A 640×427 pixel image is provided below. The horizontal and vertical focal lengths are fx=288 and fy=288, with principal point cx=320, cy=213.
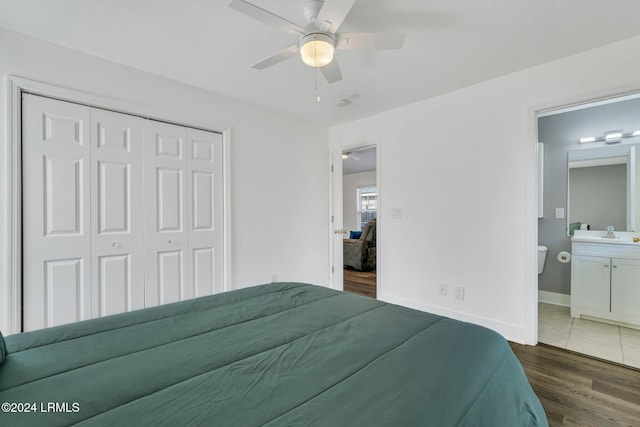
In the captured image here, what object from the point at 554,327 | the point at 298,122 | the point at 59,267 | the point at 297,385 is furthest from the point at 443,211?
the point at 59,267

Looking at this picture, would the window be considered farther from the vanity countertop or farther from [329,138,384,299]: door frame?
the vanity countertop

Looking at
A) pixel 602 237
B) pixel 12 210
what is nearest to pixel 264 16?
pixel 12 210

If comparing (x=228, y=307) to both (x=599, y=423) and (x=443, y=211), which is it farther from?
(x=443, y=211)

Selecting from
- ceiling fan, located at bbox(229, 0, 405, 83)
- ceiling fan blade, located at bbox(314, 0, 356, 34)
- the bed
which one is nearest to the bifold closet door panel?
the bed

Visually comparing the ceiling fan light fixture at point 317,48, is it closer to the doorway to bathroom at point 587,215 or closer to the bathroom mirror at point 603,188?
the doorway to bathroom at point 587,215

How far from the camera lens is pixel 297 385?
31.7 inches

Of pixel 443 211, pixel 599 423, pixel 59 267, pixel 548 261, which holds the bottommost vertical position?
pixel 599 423

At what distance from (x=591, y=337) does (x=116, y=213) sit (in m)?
4.34

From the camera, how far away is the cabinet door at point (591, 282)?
116 inches

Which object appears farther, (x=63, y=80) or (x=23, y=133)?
(x=63, y=80)

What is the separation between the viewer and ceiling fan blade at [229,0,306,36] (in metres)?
1.33

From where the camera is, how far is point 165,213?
8.73 ft

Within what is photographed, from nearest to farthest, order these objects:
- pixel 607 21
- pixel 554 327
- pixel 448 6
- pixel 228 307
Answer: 1. pixel 228 307
2. pixel 448 6
3. pixel 607 21
4. pixel 554 327

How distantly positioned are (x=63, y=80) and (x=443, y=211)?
11.4ft
